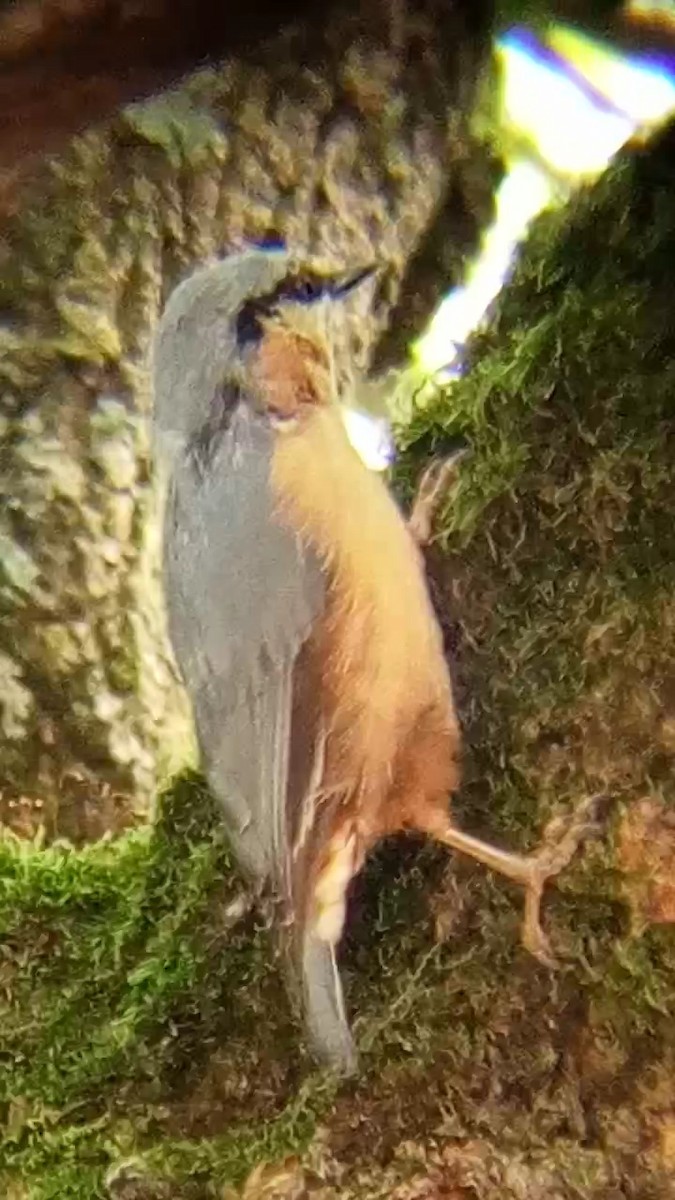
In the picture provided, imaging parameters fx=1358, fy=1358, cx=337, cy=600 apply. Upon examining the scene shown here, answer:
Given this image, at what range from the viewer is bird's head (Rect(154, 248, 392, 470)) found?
912mm

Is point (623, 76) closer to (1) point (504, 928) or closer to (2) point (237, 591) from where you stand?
(2) point (237, 591)

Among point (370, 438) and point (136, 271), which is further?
point (136, 271)

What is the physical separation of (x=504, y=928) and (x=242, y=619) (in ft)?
0.86

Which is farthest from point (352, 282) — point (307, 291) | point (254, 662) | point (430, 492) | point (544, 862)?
point (544, 862)

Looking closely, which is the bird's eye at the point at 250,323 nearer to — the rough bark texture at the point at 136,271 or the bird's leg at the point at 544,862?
the rough bark texture at the point at 136,271

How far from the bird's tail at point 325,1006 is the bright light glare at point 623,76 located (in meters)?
0.59

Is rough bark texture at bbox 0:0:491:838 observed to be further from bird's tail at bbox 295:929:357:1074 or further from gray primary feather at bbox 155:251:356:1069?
bird's tail at bbox 295:929:357:1074

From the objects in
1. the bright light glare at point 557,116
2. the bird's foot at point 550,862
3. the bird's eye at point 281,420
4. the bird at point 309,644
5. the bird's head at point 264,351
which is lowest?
the bird's foot at point 550,862

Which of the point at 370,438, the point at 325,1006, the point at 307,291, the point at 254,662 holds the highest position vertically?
the point at 307,291

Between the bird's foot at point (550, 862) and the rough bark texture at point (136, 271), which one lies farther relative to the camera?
the rough bark texture at point (136, 271)

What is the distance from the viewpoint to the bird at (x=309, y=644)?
871 mm

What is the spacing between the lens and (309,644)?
0.88 meters

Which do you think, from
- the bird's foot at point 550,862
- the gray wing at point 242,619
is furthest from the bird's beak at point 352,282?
the bird's foot at point 550,862

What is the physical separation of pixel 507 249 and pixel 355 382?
0.46 feet
